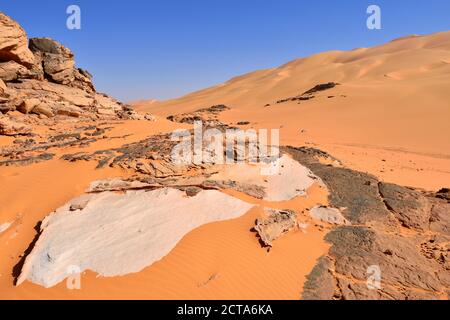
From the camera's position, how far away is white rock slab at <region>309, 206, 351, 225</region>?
6.20m

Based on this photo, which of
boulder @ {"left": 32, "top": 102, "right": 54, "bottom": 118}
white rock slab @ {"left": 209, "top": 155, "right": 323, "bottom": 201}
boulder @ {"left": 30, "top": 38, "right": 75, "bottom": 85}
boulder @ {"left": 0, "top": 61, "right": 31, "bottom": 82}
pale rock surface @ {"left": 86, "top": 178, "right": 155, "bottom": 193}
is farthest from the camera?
boulder @ {"left": 30, "top": 38, "right": 75, "bottom": 85}

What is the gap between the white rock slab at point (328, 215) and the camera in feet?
20.3

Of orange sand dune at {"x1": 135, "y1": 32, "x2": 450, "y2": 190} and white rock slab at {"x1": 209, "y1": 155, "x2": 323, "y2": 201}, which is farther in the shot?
orange sand dune at {"x1": 135, "y1": 32, "x2": 450, "y2": 190}

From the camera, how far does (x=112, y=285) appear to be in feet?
14.8

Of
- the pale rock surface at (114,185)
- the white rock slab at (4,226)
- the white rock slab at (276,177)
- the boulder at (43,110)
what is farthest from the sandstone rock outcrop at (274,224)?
the boulder at (43,110)

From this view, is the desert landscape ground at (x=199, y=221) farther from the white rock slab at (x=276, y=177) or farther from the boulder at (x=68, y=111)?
the boulder at (x=68, y=111)

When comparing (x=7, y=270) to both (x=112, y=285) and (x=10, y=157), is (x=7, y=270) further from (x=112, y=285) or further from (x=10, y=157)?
(x=10, y=157)

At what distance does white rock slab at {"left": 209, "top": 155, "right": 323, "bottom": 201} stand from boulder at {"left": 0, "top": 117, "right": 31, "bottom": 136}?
7.12 meters

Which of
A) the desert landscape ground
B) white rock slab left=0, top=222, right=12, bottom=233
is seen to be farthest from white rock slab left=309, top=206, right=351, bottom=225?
white rock slab left=0, top=222, right=12, bottom=233

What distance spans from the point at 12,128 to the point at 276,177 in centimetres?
844

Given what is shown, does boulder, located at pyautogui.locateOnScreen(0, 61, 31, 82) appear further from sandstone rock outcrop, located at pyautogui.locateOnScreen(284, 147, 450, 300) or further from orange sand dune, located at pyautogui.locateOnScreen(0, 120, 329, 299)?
sandstone rock outcrop, located at pyautogui.locateOnScreen(284, 147, 450, 300)

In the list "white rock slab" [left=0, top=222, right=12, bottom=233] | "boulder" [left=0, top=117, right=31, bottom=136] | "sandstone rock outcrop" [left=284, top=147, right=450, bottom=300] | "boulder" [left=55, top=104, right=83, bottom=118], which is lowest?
"sandstone rock outcrop" [left=284, top=147, right=450, bottom=300]
